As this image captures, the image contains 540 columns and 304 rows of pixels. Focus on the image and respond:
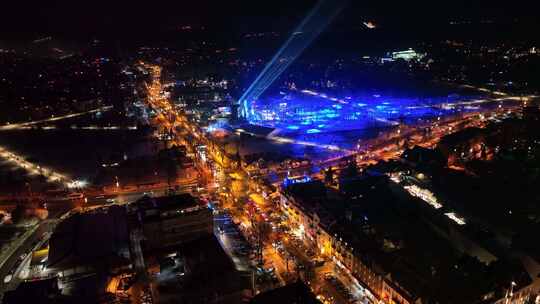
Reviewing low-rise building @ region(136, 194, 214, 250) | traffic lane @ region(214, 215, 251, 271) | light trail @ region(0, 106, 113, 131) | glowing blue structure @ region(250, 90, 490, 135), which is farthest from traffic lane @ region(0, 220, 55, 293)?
light trail @ region(0, 106, 113, 131)

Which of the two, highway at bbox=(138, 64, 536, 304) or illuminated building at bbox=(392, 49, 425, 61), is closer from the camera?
highway at bbox=(138, 64, 536, 304)

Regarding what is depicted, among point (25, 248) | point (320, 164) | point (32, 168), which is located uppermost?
point (32, 168)

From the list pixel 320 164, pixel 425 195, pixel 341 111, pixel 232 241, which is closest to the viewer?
pixel 232 241

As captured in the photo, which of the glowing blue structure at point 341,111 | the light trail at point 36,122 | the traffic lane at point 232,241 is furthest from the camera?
the light trail at point 36,122

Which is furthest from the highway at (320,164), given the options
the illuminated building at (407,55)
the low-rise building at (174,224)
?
the illuminated building at (407,55)

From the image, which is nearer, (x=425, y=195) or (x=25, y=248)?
(x=25, y=248)

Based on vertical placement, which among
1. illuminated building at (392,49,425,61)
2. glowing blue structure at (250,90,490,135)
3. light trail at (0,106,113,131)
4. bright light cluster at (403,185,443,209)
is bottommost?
bright light cluster at (403,185,443,209)

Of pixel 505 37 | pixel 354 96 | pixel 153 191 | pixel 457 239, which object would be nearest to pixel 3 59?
pixel 354 96

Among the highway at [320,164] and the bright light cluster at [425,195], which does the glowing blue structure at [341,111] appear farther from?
the bright light cluster at [425,195]

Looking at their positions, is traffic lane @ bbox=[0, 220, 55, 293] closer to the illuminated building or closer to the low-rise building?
the low-rise building

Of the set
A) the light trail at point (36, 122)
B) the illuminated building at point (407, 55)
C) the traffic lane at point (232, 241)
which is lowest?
the traffic lane at point (232, 241)

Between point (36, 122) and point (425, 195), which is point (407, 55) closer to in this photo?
point (36, 122)

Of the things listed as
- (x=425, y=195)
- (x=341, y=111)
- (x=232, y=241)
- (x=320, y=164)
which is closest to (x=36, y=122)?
(x=341, y=111)
